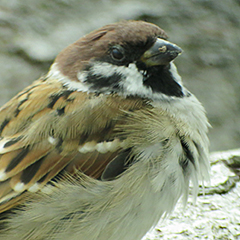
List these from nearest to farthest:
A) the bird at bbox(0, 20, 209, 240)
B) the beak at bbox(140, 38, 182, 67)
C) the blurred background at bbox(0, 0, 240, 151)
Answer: the bird at bbox(0, 20, 209, 240)
the beak at bbox(140, 38, 182, 67)
the blurred background at bbox(0, 0, 240, 151)

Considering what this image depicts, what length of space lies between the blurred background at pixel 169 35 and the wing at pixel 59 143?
3.18m

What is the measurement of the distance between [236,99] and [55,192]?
4.18 m

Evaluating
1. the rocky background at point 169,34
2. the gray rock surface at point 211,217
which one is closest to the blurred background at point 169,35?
the rocky background at point 169,34

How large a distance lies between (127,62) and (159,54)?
0.19 meters

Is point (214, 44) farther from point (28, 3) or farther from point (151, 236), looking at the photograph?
point (151, 236)

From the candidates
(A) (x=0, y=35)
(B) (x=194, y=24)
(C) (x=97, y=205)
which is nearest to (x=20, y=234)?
(C) (x=97, y=205)

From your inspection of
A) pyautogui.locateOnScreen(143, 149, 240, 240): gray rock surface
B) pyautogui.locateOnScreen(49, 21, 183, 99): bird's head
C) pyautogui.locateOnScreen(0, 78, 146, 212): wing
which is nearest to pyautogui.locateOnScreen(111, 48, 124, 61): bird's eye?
pyautogui.locateOnScreen(49, 21, 183, 99): bird's head

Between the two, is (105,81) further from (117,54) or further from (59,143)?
(59,143)

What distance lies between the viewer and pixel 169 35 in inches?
204

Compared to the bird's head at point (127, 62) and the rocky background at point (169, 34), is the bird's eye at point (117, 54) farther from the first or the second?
the rocky background at point (169, 34)

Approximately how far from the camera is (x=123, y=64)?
7.13 feet

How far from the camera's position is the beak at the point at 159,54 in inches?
84.9

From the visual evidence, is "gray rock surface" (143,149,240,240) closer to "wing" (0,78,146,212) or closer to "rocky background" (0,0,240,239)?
"wing" (0,78,146,212)

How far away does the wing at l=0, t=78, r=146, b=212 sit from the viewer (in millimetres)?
1905
